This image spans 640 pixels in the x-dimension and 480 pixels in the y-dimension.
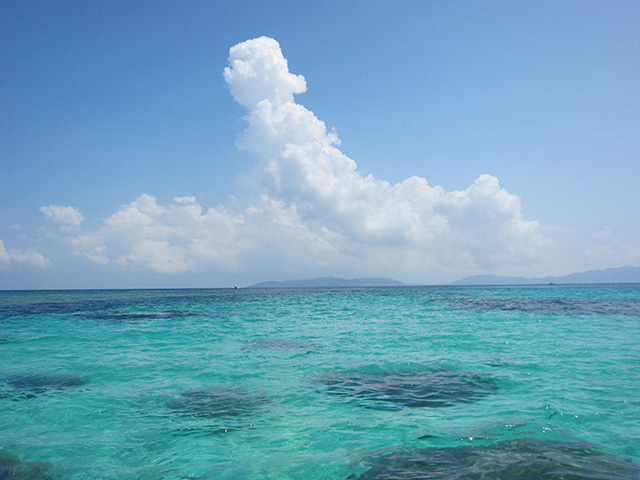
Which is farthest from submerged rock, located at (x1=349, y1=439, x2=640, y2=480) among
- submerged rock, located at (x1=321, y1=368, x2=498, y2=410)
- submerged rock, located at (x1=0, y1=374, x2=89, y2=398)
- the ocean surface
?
submerged rock, located at (x1=0, y1=374, x2=89, y2=398)

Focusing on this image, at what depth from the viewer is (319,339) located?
20641 mm

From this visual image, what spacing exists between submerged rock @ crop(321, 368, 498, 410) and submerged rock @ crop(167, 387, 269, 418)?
2373 millimetres

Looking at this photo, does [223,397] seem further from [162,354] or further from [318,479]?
[162,354]

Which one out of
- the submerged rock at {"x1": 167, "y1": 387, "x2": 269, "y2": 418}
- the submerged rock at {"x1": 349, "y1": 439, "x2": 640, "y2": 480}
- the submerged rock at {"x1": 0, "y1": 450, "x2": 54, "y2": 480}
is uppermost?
the submerged rock at {"x1": 349, "y1": 439, "x2": 640, "y2": 480}

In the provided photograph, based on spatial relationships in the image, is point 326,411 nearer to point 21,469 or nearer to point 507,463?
point 507,463

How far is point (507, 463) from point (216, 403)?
7.19 m

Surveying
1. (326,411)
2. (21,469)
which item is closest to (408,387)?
(326,411)

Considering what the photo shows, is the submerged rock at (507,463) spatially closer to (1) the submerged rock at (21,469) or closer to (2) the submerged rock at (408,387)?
(2) the submerged rock at (408,387)

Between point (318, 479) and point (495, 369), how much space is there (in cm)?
922

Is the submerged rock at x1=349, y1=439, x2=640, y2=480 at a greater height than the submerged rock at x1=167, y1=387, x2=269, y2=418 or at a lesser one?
greater

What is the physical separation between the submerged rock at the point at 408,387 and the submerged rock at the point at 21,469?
675 cm

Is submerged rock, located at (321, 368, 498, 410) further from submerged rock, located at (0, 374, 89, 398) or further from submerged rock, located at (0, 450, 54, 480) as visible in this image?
submerged rock, located at (0, 374, 89, 398)

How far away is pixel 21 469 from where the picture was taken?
656cm

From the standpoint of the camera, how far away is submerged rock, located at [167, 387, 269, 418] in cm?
943
